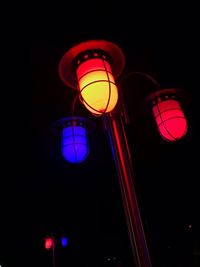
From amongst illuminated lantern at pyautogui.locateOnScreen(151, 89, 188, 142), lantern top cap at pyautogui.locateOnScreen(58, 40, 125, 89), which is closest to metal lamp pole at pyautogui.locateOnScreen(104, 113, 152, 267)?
lantern top cap at pyautogui.locateOnScreen(58, 40, 125, 89)

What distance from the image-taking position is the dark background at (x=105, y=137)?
3.85 meters

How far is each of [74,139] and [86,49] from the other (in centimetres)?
111

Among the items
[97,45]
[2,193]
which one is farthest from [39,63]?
[2,193]

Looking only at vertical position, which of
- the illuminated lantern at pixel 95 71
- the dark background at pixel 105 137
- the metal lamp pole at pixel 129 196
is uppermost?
the dark background at pixel 105 137

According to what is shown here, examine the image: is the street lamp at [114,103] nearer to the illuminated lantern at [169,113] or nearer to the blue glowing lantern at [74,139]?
the illuminated lantern at [169,113]

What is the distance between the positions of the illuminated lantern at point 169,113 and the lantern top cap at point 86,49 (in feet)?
2.27

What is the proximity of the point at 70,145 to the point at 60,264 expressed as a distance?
2408cm

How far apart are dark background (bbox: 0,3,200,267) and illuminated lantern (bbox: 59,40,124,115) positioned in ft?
2.38

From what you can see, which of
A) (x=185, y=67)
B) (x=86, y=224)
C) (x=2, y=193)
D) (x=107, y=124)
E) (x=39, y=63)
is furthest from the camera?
(x=86, y=224)

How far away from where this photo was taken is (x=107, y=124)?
187cm

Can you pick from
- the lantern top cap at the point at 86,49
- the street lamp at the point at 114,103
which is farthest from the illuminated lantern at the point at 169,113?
the lantern top cap at the point at 86,49

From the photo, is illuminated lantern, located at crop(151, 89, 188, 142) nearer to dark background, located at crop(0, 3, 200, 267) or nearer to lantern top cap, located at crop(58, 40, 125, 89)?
dark background, located at crop(0, 3, 200, 267)

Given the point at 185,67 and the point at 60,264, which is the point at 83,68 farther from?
the point at 60,264

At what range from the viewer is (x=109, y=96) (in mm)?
1986
